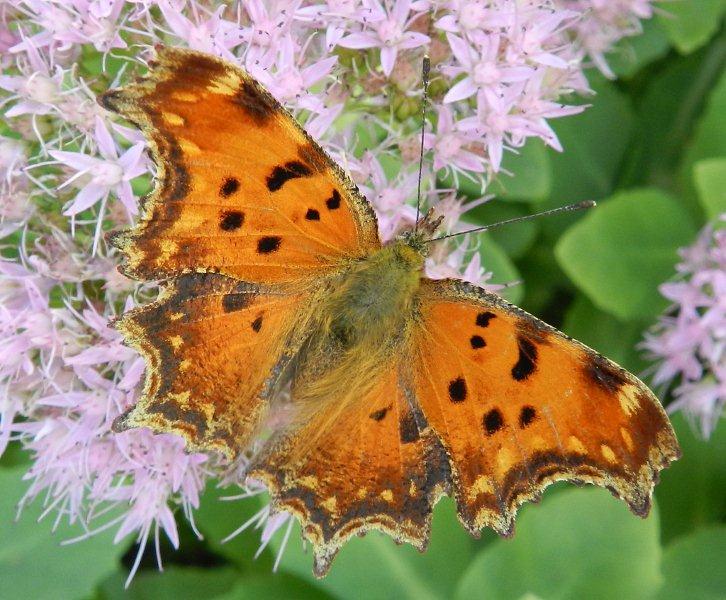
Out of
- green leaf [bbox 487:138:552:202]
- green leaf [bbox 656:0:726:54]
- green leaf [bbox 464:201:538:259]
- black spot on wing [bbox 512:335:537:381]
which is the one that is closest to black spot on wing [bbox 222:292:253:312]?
black spot on wing [bbox 512:335:537:381]

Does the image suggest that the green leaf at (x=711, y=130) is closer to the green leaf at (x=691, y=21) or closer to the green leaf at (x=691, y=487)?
the green leaf at (x=691, y=21)

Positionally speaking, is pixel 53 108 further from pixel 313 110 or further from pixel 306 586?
pixel 306 586

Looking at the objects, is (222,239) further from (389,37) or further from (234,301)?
(389,37)

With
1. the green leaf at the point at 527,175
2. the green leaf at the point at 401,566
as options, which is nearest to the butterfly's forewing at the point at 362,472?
the green leaf at the point at 401,566

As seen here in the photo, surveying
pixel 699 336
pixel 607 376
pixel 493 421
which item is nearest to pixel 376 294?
pixel 493 421

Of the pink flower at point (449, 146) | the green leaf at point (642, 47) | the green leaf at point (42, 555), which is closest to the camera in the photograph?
the pink flower at point (449, 146)

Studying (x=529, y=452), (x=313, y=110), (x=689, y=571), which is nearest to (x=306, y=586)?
(x=689, y=571)

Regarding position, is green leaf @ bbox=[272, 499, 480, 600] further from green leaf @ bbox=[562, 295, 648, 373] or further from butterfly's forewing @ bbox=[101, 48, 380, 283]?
butterfly's forewing @ bbox=[101, 48, 380, 283]
